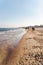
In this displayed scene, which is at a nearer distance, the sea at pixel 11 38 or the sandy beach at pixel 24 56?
the sandy beach at pixel 24 56

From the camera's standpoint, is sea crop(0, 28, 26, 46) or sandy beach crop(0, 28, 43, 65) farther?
sea crop(0, 28, 26, 46)

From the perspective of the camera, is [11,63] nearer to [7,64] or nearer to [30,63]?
[7,64]

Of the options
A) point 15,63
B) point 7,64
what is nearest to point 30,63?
point 15,63

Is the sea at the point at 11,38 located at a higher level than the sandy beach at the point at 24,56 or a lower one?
lower

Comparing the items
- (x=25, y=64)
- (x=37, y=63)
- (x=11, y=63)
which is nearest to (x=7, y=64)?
(x=11, y=63)

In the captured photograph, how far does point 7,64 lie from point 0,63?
Answer: 0.43 metres

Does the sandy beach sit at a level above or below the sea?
above

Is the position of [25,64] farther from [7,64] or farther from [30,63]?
[7,64]

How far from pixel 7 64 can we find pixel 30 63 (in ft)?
4.44

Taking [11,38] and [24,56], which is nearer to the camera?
[24,56]

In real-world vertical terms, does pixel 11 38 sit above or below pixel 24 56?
below

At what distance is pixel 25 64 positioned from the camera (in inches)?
273

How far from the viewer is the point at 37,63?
7043mm

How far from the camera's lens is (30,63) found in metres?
7.11
